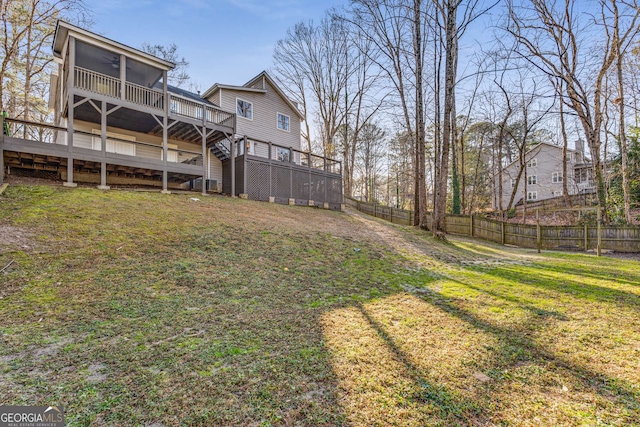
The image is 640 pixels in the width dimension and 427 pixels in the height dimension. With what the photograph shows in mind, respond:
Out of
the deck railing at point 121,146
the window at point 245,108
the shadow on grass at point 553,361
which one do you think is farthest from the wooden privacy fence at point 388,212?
the shadow on grass at point 553,361

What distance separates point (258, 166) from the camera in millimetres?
13125

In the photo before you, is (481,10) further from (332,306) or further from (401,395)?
(401,395)

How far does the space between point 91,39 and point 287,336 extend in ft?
41.7

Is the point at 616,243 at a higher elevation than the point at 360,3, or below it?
below

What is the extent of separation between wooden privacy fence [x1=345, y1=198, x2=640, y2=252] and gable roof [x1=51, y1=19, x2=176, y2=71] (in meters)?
15.1

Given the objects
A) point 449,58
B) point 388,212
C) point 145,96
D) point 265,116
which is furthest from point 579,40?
point 145,96

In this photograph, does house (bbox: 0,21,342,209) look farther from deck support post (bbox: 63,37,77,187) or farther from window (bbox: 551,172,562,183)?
window (bbox: 551,172,562,183)

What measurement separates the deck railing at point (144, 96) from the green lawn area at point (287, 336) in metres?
6.63

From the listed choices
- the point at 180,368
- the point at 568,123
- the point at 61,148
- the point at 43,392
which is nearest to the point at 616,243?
the point at 568,123

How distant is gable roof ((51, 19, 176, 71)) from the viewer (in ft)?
31.2

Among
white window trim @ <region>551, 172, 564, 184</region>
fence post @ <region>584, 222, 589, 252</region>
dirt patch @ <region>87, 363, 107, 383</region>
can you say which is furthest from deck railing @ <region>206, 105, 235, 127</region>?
white window trim @ <region>551, 172, 564, 184</region>

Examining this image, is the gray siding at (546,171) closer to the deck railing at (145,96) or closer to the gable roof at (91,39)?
the deck railing at (145,96)

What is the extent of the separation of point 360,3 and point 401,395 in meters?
16.0

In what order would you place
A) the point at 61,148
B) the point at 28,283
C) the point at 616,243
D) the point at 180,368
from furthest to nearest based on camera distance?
the point at 616,243
the point at 61,148
the point at 28,283
the point at 180,368
